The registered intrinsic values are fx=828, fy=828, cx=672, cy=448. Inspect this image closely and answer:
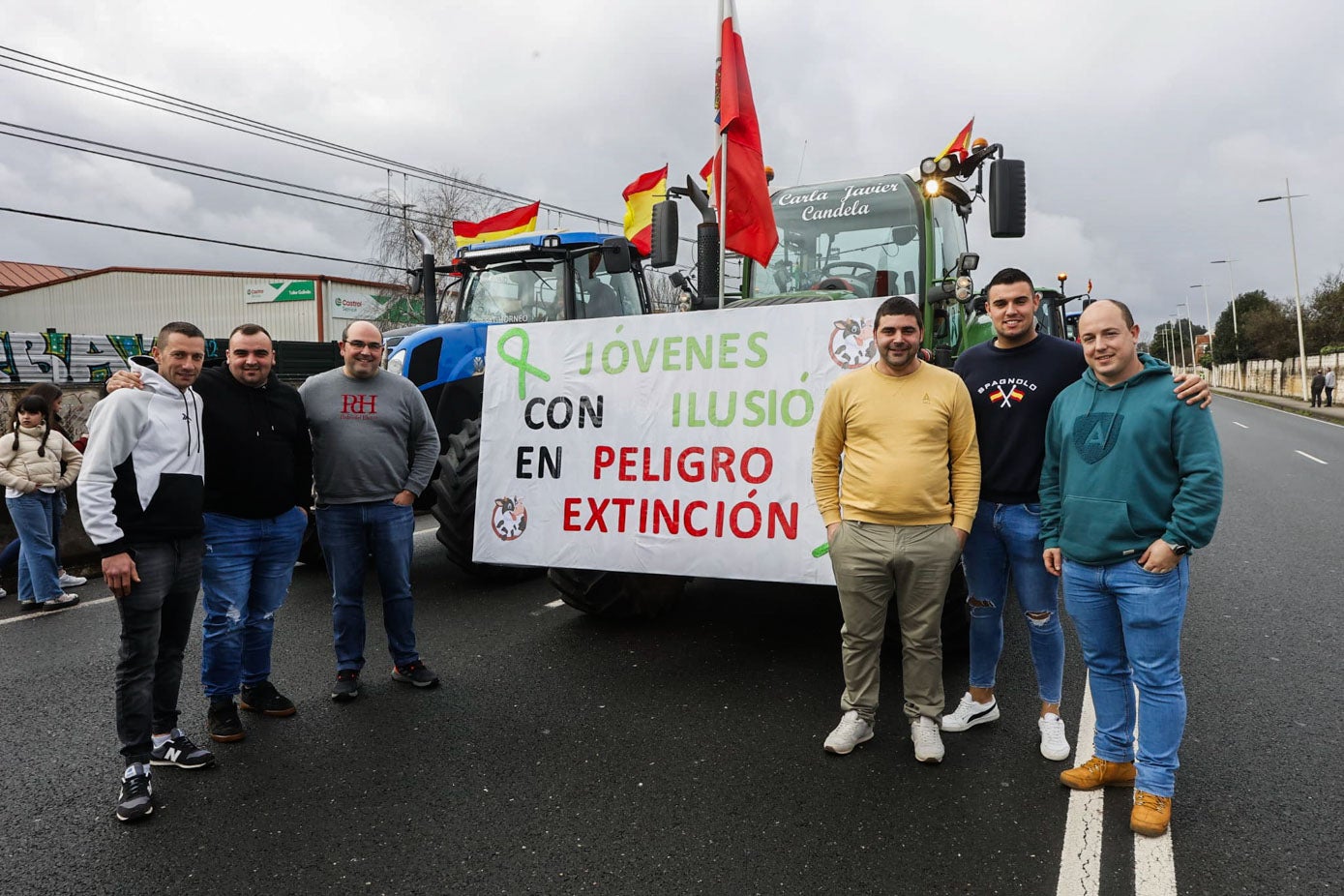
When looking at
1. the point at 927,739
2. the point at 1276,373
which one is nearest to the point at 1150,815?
the point at 927,739

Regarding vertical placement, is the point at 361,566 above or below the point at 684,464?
below

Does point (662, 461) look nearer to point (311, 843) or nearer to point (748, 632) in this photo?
point (748, 632)

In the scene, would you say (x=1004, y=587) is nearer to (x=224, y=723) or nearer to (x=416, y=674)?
(x=416, y=674)

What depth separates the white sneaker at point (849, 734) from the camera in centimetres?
357

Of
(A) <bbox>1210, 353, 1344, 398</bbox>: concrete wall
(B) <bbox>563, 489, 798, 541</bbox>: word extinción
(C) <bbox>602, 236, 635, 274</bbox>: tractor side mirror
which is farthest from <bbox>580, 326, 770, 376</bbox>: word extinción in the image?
(A) <bbox>1210, 353, 1344, 398</bbox>: concrete wall

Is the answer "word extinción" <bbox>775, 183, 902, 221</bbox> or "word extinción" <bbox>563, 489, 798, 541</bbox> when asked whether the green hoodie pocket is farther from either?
"word extinción" <bbox>775, 183, 902, 221</bbox>

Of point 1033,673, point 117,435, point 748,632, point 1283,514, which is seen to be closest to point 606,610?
point 748,632

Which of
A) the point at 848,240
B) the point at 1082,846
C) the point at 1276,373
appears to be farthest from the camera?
the point at 1276,373

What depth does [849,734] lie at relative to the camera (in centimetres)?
359

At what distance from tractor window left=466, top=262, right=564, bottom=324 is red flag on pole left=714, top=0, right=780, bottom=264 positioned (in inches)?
90.2

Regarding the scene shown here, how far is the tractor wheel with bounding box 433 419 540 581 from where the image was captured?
18.2 feet

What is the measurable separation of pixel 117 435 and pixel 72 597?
4.06 m

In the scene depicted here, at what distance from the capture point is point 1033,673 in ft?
14.7

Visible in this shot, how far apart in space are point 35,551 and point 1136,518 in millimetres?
7250
